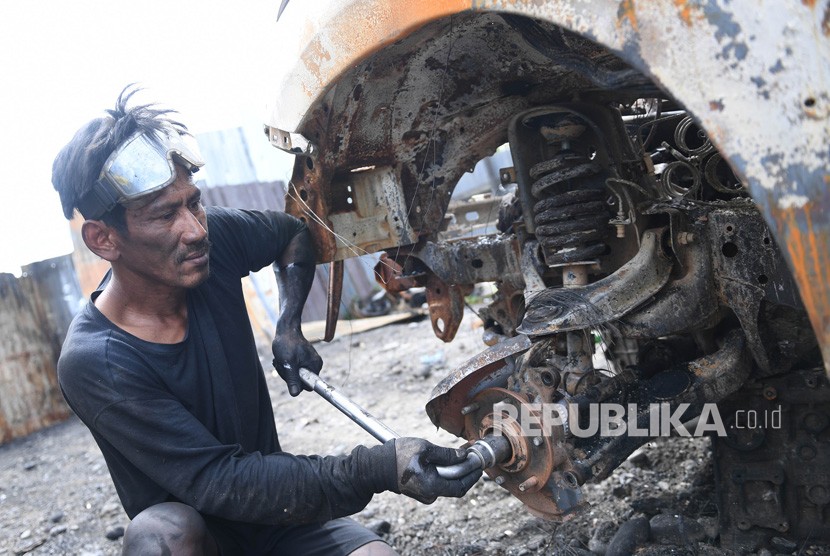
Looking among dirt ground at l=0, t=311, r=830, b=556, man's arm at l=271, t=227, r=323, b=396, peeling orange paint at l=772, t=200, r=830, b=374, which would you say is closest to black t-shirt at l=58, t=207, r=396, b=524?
man's arm at l=271, t=227, r=323, b=396

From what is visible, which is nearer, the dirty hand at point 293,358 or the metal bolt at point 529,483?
the metal bolt at point 529,483

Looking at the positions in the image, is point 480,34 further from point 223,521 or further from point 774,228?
point 223,521

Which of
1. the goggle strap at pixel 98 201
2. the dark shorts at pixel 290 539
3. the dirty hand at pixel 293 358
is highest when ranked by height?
the goggle strap at pixel 98 201

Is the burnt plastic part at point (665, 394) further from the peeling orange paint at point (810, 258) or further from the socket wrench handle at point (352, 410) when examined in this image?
the peeling orange paint at point (810, 258)

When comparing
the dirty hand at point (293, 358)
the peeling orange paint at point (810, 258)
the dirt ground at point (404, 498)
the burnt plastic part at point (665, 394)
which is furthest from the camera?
the dirt ground at point (404, 498)

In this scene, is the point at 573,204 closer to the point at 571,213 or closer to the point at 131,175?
the point at 571,213

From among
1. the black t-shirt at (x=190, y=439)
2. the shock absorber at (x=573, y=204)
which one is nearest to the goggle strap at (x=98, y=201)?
the black t-shirt at (x=190, y=439)

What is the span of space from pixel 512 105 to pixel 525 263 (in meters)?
0.52

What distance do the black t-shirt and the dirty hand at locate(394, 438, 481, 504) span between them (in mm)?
36

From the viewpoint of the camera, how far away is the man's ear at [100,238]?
210 centimetres

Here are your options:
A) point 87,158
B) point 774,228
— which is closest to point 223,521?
point 87,158

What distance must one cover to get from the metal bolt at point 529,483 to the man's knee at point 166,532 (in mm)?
886

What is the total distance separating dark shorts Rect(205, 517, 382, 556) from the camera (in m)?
2.14

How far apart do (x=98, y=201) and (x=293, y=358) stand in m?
0.81
